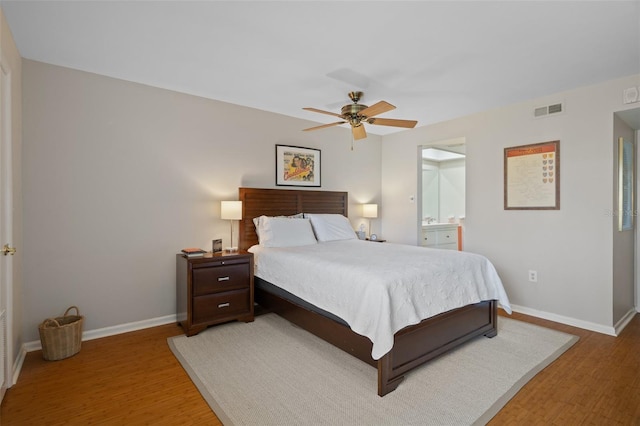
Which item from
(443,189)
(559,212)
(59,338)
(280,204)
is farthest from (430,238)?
(59,338)

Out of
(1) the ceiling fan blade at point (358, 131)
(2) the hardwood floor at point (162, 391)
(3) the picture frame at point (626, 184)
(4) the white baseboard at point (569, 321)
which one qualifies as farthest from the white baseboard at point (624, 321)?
(1) the ceiling fan blade at point (358, 131)

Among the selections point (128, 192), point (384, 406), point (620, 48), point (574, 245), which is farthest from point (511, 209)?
point (128, 192)

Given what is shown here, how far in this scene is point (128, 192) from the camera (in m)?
3.21

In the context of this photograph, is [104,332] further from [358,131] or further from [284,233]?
[358,131]

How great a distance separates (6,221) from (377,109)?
9.59 feet

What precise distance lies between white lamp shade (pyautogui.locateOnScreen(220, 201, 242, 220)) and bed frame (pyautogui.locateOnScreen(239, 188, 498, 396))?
0.30 meters

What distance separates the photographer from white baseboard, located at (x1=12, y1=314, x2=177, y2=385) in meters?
2.45

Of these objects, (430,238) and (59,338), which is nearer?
(59,338)

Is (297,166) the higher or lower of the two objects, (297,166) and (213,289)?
the higher

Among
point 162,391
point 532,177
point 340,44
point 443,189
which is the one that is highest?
point 340,44

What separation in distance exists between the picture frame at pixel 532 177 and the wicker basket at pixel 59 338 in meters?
4.70

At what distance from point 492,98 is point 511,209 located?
1.35 m

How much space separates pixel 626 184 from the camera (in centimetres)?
348

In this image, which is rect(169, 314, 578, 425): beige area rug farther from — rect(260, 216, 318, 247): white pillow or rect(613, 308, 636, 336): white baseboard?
rect(260, 216, 318, 247): white pillow
